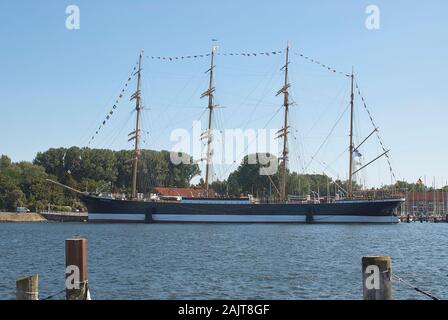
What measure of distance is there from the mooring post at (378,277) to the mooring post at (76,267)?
711 centimetres

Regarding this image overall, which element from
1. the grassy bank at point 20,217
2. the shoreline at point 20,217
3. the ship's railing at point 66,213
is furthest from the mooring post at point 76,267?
the grassy bank at point 20,217

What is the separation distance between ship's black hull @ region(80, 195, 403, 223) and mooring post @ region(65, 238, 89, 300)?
8879cm

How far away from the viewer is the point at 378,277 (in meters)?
14.4

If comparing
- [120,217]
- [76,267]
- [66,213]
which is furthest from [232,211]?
[76,267]

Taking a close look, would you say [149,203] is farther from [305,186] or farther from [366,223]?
[305,186]

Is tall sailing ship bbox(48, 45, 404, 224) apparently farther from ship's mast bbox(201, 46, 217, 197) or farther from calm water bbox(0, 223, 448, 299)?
calm water bbox(0, 223, 448, 299)

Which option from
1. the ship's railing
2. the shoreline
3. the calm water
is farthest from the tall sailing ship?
the calm water

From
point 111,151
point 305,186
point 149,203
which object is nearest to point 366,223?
point 149,203

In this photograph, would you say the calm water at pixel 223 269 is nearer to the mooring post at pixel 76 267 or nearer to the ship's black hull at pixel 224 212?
the mooring post at pixel 76 267

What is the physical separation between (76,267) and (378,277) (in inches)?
299

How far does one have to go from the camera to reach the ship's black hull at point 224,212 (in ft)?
347

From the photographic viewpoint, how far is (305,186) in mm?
165500
